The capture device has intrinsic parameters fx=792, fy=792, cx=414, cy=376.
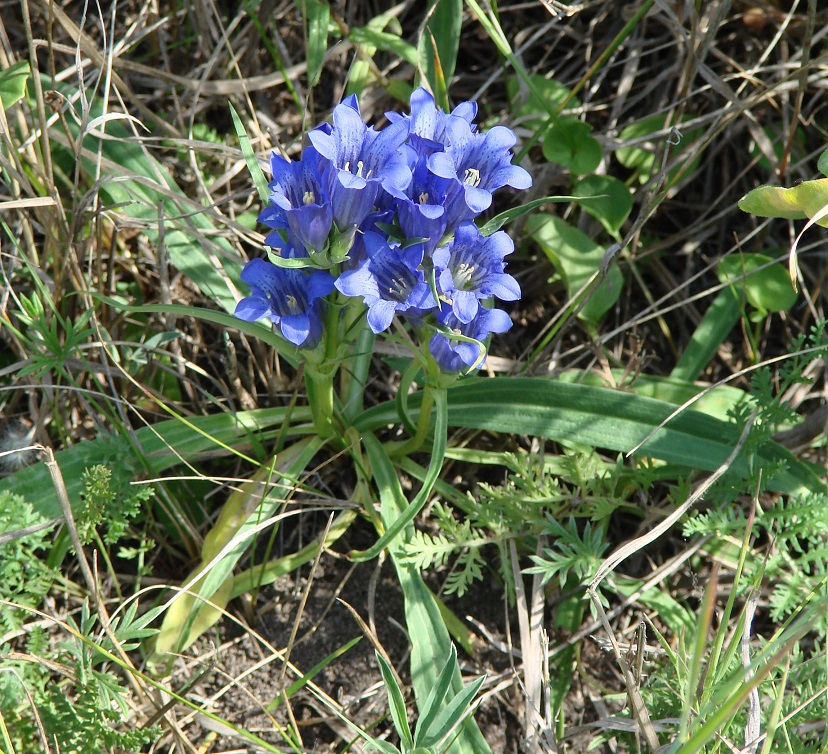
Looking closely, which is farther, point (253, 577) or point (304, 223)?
point (253, 577)

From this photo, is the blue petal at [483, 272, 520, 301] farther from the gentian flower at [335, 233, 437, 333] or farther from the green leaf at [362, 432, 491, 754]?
the green leaf at [362, 432, 491, 754]

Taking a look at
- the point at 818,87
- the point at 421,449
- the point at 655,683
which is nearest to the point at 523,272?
the point at 421,449

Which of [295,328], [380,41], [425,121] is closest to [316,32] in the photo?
[380,41]

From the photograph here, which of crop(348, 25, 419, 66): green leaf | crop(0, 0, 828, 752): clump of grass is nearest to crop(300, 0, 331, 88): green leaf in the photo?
crop(0, 0, 828, 752): clump of grass

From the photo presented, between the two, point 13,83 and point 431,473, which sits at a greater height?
point 13,83

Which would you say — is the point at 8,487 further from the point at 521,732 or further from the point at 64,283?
the point at 521,732

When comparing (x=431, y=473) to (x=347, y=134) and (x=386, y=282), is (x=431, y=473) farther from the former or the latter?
(x=347, y=134)
